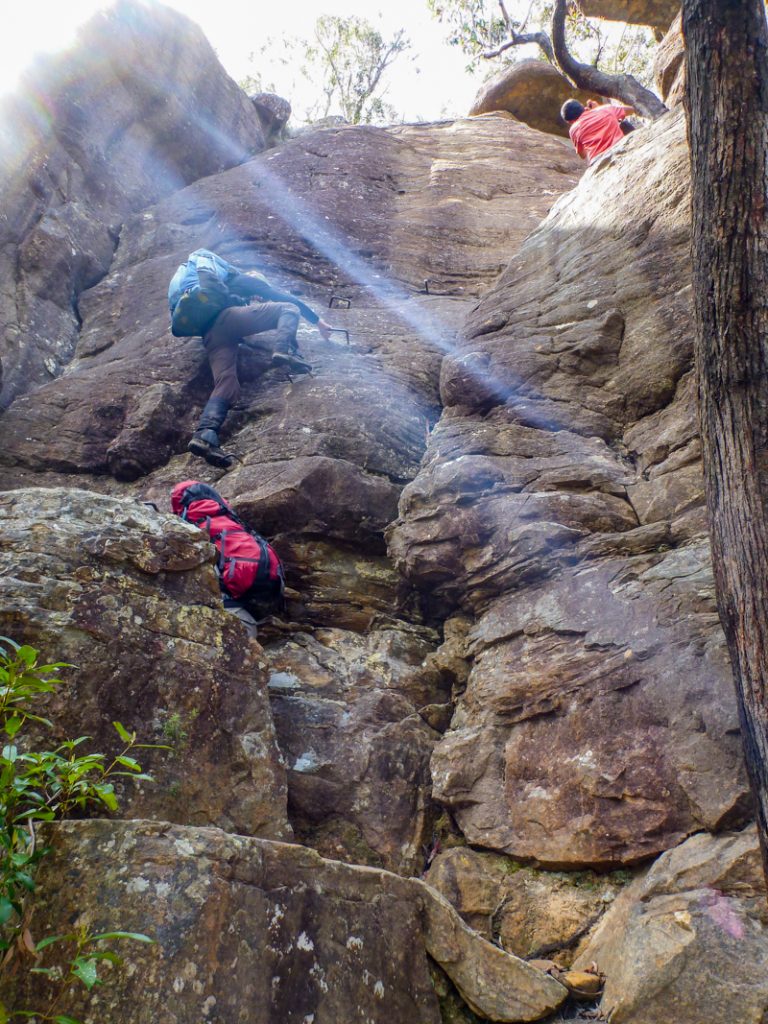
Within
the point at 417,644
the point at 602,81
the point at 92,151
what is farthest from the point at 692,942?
the point at 92,151

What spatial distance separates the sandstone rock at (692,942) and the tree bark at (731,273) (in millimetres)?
1225

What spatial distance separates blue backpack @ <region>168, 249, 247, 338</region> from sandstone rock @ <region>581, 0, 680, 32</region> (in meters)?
9.58

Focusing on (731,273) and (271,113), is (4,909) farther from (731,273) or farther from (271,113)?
(271,113)

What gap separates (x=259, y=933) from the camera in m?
3.27

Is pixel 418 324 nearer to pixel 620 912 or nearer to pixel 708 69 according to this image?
pixel 708 69

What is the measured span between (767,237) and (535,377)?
376cm

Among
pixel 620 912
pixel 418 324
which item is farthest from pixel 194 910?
pixel 418 324

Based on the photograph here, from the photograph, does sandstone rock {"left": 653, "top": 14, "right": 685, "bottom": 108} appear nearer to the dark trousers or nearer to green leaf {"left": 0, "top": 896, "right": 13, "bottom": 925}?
the dark trousers

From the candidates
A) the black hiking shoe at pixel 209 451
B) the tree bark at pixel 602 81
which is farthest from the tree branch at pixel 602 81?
the black hiking shoe at pixel 209 451

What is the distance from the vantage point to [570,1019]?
11.5ft

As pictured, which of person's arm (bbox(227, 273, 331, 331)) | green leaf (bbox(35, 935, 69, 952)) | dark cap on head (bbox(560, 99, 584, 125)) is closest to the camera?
green leaf (bbox(35, 935, 69, 952))

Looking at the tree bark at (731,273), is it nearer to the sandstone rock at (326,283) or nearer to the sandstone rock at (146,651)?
the sandstone rock at (146,651)

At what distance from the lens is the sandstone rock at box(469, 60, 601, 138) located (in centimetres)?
1689

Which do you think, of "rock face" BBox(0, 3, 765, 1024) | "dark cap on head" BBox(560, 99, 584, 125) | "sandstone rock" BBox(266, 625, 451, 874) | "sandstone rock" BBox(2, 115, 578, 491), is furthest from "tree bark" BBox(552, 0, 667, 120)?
"sandstone rock" BBox(266, 625, 451, 874)
